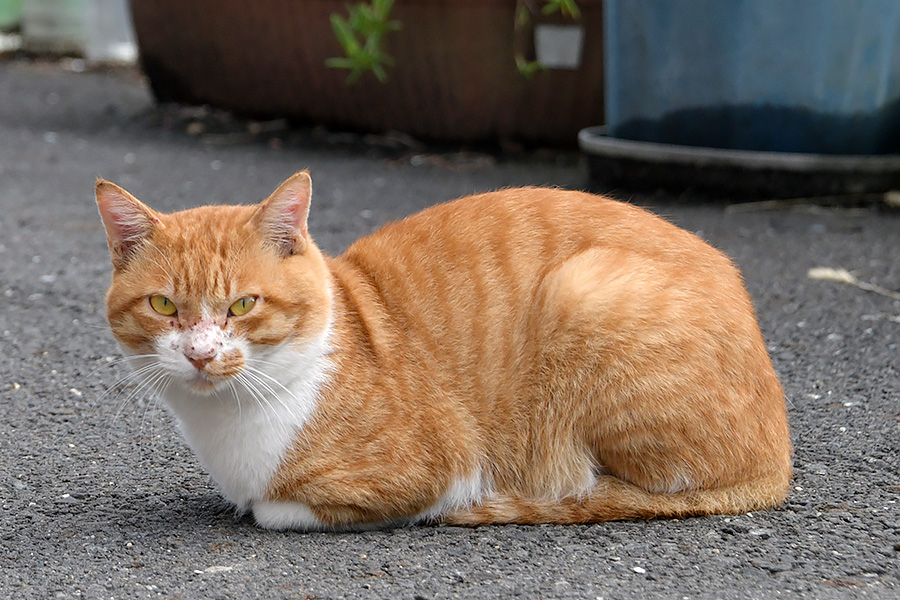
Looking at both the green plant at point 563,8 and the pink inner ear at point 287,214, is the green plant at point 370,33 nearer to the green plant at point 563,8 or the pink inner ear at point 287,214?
the green plant at point 563,8

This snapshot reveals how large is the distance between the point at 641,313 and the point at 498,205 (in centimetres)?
52

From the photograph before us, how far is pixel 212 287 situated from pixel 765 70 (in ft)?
13.0

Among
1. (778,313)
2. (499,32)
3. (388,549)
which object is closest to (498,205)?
(388,549)

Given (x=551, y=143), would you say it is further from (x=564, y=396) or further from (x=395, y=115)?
(x=564, y=396)

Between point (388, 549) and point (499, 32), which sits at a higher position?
point (499, 32)

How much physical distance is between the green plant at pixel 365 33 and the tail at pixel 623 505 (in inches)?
198

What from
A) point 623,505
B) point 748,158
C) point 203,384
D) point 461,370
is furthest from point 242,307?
point 748,158

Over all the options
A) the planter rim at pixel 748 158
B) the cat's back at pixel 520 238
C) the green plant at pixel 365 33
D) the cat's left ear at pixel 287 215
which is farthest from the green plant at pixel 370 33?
the cat's left ear at pixel 287 215

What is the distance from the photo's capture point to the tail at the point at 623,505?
2445 mm

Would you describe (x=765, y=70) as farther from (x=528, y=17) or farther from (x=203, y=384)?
(x=203, y=384)

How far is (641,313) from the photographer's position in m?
2.43

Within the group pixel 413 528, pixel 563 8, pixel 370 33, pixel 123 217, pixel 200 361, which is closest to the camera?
pixel 200 361

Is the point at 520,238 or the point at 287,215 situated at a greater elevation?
the point at 287,215

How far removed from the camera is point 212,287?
7.36ft
